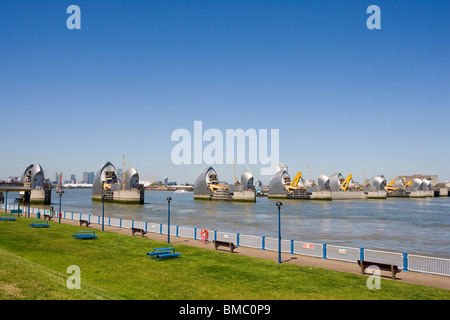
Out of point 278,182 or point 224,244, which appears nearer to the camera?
point 224,244

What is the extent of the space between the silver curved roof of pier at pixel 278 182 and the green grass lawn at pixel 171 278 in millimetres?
132928

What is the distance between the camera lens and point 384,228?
48656mm

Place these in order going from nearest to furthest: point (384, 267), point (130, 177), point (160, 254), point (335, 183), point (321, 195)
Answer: point (384, 267) → point (160, 254) → point (130, 177) → point (321, 195) → point (335, 183)

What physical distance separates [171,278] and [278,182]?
14082 centimetres

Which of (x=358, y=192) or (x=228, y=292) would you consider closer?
(x=228, y=292)

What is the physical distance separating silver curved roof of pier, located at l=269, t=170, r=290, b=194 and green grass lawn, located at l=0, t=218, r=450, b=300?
436 ft

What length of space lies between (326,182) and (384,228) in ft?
417

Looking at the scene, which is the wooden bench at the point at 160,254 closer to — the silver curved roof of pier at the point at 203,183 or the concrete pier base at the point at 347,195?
the silver curved roof of pier at the point at 203,183

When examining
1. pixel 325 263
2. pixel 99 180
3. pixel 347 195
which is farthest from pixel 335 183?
pixel 325 263

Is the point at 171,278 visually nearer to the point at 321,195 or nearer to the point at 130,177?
the point at 130,177

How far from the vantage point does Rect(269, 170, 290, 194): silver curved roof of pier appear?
153m

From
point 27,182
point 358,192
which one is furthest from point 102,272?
point 358,192

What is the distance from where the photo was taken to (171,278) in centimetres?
1502

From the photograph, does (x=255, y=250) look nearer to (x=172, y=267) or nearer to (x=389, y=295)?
(x=172, y=267)
